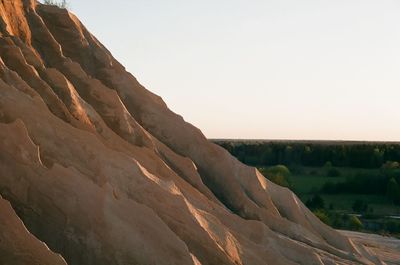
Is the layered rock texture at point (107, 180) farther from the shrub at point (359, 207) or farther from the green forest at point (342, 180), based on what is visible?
the shrub at point (359, 207)

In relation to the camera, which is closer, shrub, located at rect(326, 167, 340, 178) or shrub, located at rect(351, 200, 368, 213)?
shrub, located at rect(351, 200, 368, 213)

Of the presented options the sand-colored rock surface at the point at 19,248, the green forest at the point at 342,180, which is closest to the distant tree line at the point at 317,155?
the green forest at the point at 342,180

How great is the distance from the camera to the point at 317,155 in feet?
402

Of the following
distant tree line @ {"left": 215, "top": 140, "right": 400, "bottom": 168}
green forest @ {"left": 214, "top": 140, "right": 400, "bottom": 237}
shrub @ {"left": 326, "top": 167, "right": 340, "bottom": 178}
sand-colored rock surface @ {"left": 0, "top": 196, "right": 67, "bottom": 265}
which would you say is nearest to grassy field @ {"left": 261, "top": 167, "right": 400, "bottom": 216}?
green forest @ {"left": 214, "top": 140, "right": 400, "bottom": 237}

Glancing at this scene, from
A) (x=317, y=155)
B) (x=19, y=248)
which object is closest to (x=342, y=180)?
(x=317, y=155)

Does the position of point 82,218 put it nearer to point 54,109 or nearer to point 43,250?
point 43,250

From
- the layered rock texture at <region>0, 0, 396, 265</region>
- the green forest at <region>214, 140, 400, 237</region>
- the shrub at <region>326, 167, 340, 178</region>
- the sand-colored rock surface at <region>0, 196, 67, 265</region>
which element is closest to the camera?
the sand-colored rock surface at <region>0, 196, 67, 265</region>

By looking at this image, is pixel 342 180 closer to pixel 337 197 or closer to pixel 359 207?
pixel 337 197

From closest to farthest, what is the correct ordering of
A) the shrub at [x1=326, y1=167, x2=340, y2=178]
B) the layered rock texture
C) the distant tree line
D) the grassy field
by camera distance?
the layered rock texture
the grassy field
the shrub at [x1=326, y1=167, x2=340, y2=178]
the distant tree line

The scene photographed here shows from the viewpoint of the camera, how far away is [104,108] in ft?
82.4

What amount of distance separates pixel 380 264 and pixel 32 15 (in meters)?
17.3

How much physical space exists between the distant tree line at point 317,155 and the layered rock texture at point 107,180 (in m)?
84.7

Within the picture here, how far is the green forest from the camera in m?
60.7

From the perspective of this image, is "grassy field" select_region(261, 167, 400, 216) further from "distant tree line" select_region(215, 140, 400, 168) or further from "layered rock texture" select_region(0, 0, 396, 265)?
"layered rock texture" select_region(0, 0, 396, 265)
